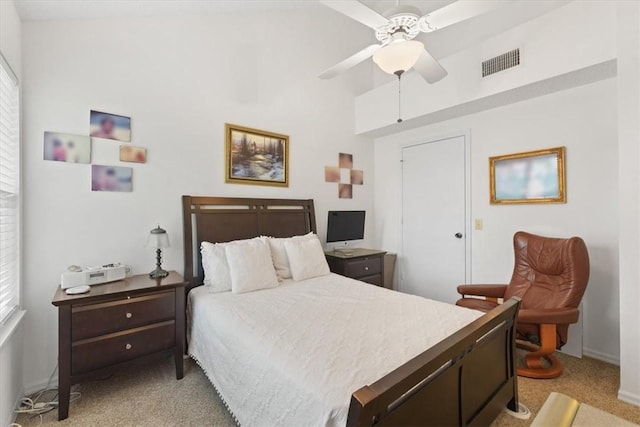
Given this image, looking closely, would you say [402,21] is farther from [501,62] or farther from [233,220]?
[233,220]

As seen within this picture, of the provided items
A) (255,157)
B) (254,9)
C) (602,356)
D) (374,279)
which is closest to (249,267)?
(255,157)

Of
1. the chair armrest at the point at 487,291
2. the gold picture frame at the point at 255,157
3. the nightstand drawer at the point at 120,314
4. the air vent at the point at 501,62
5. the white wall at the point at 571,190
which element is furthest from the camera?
the gold picture frame at the point at 255,157

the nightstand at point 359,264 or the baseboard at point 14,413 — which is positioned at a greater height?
the nightstand at point 359,264

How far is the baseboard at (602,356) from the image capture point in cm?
254

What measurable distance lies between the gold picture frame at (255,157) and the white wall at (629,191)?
2.94 metres

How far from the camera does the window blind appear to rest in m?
1.87

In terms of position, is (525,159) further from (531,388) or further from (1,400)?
(1,400)

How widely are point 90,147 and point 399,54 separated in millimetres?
2477

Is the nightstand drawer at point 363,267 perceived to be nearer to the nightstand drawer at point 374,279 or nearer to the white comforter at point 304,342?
the nightstand drawer at point 374,279

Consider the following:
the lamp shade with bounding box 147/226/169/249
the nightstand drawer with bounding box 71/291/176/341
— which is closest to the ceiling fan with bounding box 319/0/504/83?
the lamp shade with bounding box 147/226/169/249

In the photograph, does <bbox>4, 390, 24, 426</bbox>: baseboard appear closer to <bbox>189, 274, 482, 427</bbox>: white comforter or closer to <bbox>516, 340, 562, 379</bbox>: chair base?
<bbox>189, 274, 482, 427</bbox>: white comforter

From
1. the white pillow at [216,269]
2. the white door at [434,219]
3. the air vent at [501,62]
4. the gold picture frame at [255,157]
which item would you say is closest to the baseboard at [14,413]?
the white pillow at [216,269]

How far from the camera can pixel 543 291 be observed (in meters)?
2.61

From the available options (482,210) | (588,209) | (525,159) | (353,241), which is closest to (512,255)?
(482,210)
